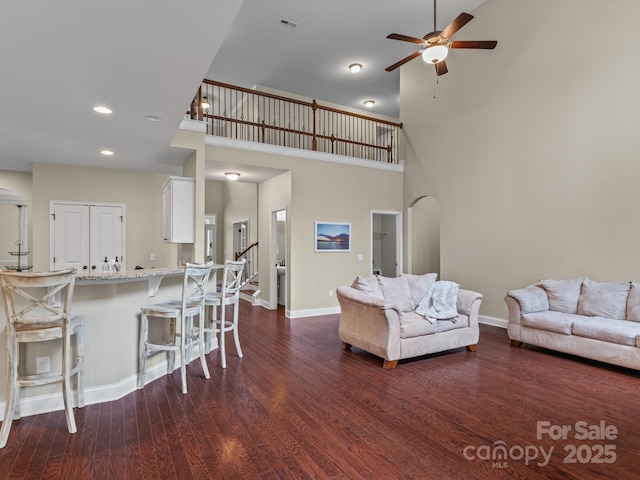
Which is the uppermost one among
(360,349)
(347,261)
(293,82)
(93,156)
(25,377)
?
(293,82)

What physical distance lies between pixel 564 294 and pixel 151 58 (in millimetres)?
5292

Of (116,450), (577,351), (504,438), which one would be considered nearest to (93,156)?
(116,450)

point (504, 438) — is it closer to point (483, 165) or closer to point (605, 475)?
point (605, 475)

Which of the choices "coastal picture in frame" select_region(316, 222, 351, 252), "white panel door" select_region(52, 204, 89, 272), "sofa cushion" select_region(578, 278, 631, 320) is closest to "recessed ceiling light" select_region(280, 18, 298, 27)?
"coastal picture in frame" select_region(316, 222, 351, 252)

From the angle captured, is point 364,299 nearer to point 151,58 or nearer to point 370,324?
point 370,324

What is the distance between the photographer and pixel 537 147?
5297mm

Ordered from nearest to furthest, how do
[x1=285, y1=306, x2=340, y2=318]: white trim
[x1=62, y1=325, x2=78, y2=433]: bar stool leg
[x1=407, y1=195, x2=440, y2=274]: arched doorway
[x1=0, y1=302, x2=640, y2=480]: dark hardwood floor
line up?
[x1=0, y1=302, x2=640, y2=480]: dark hardwood floor < [x1=62, y1=325, x2=78, y2=433]: bar stool leg < [x1=285, y1=306, x2=340, y2=318]: white trim < [x1=407, y1=195, x2=440, y2=274]: arched doorway

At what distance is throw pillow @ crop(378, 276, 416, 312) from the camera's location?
466 centimetres

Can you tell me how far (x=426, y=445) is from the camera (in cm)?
237

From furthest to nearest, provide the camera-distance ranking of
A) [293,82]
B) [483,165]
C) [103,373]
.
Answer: [293,82], [483,165], [103,373]

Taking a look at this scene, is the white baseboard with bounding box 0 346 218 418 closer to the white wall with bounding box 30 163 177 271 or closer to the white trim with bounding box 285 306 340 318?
the white trim with bounding box 285 306 340 318

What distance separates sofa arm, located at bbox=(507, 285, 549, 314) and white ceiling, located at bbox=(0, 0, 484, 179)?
4.49 metres

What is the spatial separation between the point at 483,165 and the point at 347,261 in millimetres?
2997

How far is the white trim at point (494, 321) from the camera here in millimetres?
5672
